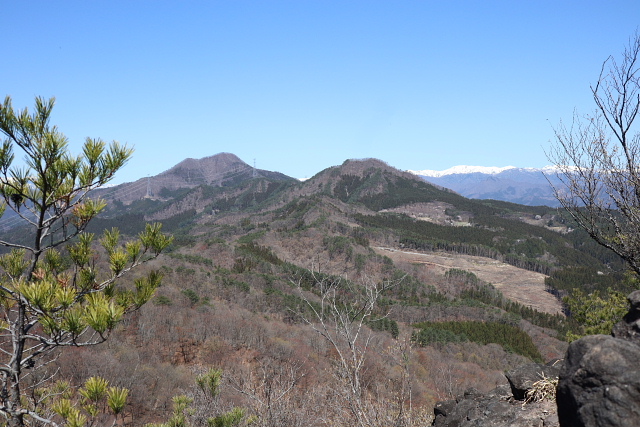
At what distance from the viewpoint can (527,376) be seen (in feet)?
21.0

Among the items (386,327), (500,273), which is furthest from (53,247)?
(500,273)

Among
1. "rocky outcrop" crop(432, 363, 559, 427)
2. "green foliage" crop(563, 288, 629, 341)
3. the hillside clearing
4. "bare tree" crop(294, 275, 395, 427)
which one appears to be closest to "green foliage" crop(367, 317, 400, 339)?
"green foliage" crop(563, 288, 629, 341)

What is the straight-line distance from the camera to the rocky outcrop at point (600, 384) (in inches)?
139

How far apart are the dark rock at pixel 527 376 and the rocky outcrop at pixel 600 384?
2194 millimetres

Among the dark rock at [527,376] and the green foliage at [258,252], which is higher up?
the dark rock at [527,376]

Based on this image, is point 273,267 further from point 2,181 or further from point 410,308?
point 2,181

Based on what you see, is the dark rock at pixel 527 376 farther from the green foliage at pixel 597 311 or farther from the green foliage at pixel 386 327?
the green foliage at pixel 386 327

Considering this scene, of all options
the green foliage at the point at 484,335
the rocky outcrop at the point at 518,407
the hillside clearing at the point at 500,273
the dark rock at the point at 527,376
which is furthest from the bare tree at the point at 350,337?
the hillside clearing at the point at 500,273

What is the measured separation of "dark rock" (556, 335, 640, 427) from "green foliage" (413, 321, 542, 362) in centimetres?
4796

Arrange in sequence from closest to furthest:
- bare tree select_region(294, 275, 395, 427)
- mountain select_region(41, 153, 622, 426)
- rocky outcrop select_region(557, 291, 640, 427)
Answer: rocky outcrop select_region(557, 291, 640, 427), bare tree select_region(294, 275, 395, 427), mountain select_region(41, 153, 622, 426)

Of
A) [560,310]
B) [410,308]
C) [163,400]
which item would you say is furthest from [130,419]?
[560,310]

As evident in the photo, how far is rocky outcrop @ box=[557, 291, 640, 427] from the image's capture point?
11.6ft

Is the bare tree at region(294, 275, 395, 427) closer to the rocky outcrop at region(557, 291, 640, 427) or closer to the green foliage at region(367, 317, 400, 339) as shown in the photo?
the rocky outcrop at region(557, 291, 640, 427)

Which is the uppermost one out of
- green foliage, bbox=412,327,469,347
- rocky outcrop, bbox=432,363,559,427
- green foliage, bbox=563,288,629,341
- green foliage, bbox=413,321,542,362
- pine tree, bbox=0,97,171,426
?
pine tree, bbox=0,97,171,426
